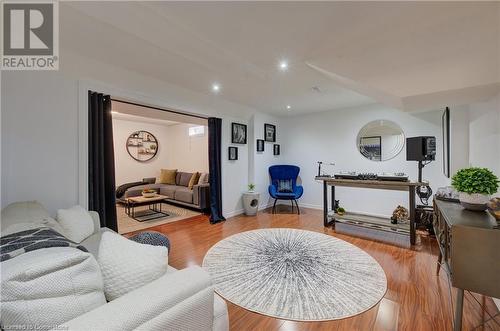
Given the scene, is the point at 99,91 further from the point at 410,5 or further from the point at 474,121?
the point at 474,121

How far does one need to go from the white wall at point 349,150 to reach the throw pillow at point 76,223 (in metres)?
4.34

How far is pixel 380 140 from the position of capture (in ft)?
13.9

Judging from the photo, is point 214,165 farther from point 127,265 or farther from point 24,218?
point 127,265

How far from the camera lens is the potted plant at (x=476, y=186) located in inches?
57.9

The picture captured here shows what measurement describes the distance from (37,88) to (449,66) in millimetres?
3913

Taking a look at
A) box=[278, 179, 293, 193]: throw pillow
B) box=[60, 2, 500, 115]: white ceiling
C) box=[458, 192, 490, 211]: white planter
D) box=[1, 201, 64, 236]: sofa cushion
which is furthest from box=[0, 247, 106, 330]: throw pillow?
box=[278, 179, 293, 193]: throw pillow

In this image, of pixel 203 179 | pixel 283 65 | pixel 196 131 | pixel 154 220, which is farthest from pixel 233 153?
pixel 196 131

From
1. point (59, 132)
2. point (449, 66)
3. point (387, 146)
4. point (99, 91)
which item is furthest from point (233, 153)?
point (449, 66)

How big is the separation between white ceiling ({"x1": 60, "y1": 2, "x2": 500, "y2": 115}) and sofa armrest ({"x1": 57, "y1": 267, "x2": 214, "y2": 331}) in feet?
5.99

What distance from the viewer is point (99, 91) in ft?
8.25

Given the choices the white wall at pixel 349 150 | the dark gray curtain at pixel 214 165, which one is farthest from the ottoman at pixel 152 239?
the white wall at pixel 349 150

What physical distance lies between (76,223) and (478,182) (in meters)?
3.24

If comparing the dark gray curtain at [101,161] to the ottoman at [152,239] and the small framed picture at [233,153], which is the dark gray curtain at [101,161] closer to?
the ottoman at [152,239]

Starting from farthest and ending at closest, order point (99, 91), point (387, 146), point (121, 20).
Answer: point (387, 146)
point (99, 91)
point (121, 20)
